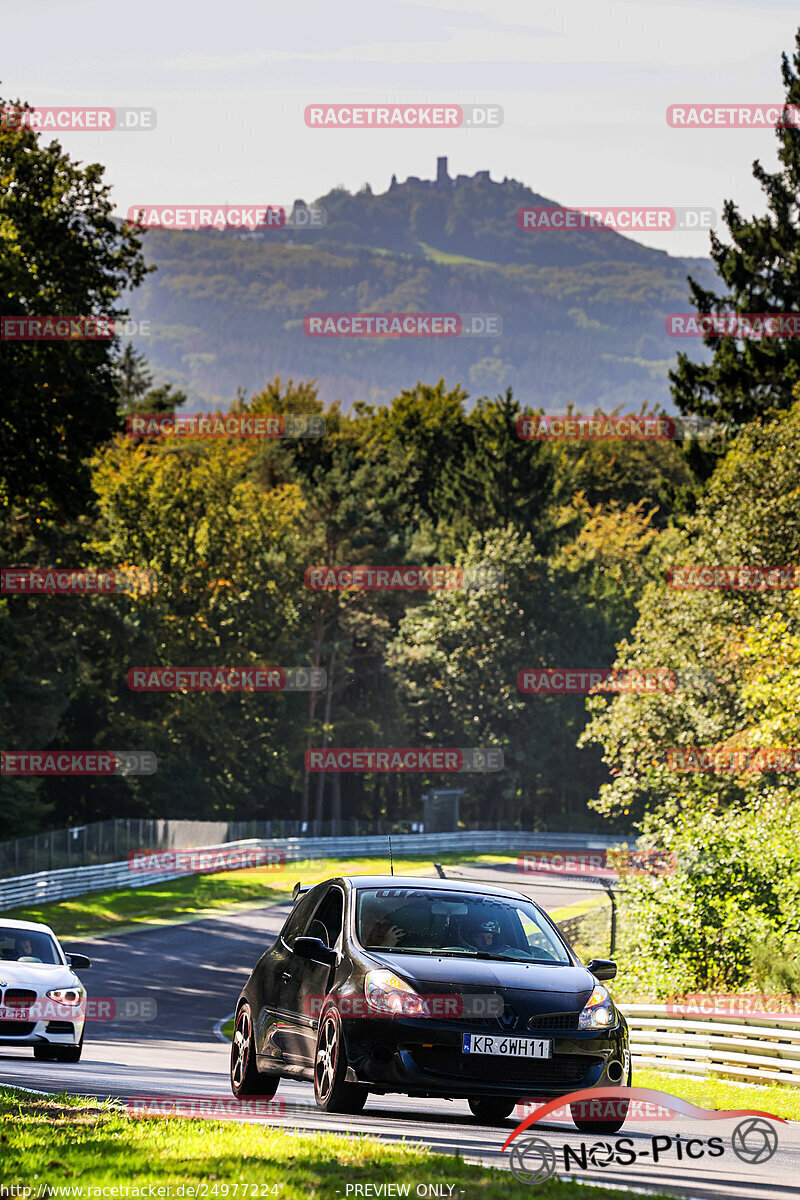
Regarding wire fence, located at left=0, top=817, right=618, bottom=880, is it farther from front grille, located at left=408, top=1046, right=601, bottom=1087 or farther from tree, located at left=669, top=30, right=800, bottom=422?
front grille, located at left=408, top=1046, right=601, bottom=1087

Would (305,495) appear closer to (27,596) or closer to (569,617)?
(569,617)

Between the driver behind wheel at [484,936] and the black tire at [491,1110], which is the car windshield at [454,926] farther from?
the black tire at [491,1110]

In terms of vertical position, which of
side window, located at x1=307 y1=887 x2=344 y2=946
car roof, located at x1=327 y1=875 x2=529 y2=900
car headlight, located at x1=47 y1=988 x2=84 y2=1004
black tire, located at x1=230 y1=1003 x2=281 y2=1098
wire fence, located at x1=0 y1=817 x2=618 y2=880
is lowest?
wire fence, located at x1=0 y1=817 x2=618 y2=880

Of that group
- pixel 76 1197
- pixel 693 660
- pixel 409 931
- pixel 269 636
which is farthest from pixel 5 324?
pixel 269 636

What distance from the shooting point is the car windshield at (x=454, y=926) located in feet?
32.4

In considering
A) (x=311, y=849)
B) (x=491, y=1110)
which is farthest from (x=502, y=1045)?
(x=311, y=849)

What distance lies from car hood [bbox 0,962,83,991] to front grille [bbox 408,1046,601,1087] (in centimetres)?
881

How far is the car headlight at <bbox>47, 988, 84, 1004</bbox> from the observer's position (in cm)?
1689

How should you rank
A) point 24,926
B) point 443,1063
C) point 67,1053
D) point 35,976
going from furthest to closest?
point 24,926
point 67,1053
point 35,976
point 443,1063

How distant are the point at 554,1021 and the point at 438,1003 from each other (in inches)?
27.7

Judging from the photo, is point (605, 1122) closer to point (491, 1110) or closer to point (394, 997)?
point (491, 1110)

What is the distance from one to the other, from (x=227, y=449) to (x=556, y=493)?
71.3 ft

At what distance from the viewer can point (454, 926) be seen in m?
10.1

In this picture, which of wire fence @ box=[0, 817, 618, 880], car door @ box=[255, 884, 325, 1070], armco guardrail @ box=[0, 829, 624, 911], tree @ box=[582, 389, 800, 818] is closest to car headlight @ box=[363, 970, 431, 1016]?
car door @ box=[255, 884, 325, 1070]
